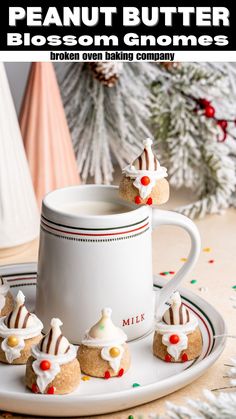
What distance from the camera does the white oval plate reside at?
2.31 feet

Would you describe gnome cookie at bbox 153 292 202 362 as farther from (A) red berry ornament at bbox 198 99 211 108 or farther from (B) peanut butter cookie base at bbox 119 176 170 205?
(A) red berry ornament at bbox 198 99 211 108

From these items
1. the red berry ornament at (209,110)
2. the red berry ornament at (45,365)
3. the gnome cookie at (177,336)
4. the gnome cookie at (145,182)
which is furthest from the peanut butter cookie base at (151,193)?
the red berry ornament at (209,110)

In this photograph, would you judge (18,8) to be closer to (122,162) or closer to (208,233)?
(122,162)

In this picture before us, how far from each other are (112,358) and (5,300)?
17cm

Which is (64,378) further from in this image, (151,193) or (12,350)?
(151,193)

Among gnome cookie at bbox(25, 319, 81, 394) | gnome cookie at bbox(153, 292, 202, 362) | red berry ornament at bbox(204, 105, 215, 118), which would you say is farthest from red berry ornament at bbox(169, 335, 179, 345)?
red berry ornament at bbox(204, 105, 215, 118)

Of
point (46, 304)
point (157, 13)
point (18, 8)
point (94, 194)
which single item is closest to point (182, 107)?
point (157, 13)

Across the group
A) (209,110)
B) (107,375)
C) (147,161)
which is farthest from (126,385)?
(209,110)

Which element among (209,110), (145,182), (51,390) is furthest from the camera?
(209,110)

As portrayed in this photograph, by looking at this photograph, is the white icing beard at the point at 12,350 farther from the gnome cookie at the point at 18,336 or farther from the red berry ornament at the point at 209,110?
the red berry ornament at the point at 209,110

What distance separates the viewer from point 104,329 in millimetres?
756

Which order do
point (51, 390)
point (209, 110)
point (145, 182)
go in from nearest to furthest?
point (51, 390) < point (145, 182) < point (209, 110)

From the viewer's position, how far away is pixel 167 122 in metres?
1.28

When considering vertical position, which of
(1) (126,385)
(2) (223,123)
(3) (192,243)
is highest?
(2) (223,123)
